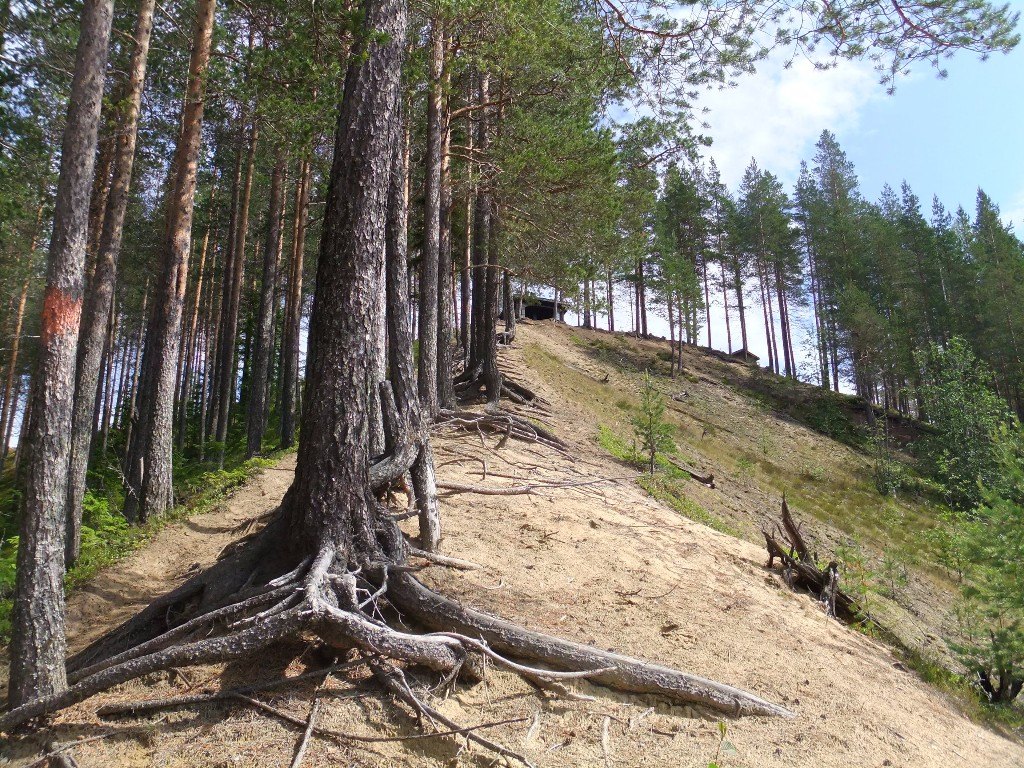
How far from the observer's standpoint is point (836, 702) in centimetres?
458

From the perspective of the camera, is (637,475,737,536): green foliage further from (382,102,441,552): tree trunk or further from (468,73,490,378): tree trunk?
(382,102,441,552): tree trunk

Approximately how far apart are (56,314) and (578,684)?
3.88 m

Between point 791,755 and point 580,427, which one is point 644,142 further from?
point 791,755

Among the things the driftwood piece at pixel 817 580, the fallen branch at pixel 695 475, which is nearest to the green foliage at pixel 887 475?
the fallen branch at pixel 695 475

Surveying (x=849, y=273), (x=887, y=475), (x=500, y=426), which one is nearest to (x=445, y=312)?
(x=500, y=426)

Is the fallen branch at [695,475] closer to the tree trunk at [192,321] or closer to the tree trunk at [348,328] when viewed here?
the tree trunk at [348,328]

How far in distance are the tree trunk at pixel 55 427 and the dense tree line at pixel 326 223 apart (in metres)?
0.01

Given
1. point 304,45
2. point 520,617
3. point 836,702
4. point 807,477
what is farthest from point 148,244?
point 807,477

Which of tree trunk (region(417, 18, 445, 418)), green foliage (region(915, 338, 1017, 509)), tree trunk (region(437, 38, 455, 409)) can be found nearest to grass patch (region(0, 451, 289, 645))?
tree trunk (region(417, 18, 445, 418))

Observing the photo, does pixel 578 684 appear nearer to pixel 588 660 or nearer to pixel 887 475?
pixel 588 660

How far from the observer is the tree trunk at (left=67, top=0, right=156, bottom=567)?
302 inches

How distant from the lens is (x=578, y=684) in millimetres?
3979

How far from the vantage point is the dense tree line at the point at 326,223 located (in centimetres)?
360

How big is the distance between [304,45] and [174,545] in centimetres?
572
